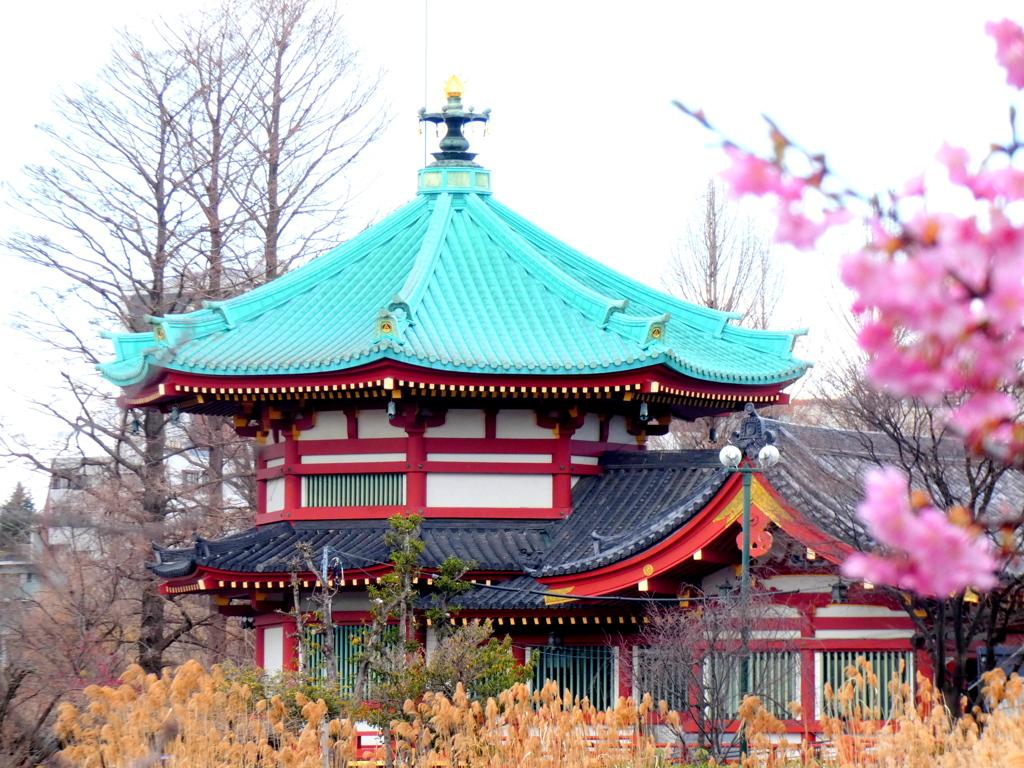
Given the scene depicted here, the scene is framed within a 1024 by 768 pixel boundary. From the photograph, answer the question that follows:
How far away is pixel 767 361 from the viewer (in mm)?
15672

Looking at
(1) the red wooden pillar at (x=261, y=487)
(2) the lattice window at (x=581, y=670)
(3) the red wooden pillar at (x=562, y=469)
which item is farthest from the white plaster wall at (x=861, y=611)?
(1) the red wooden pillar at (x=261, y=487)

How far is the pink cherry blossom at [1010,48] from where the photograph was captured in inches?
87.6

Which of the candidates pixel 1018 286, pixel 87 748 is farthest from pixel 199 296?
pixel 1018 286

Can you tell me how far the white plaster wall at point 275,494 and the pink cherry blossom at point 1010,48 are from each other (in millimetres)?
13476

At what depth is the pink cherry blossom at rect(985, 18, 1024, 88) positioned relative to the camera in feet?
7.30

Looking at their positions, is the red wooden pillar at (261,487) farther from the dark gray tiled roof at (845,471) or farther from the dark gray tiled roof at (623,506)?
the dark gray tiled roof at (845,471)

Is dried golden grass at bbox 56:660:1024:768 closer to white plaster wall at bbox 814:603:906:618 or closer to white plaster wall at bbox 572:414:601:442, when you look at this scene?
white plaster wall at bbox 814:603:906:618

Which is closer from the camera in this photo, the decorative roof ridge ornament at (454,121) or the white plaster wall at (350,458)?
the white plaster wall at (350,458)

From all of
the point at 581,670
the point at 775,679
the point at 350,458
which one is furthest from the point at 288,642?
the point at 775,679

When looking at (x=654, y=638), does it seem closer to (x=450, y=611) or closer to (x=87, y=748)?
(x=450, y=611)

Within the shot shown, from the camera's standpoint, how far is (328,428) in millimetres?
14922

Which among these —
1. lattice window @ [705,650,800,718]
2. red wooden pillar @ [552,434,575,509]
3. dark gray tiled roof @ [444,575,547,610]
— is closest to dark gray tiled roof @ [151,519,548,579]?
dark gray tiled roof @ [444,575,547,610]

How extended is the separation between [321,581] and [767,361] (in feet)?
21.4

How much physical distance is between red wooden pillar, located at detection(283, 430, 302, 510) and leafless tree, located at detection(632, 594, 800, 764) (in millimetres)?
4344
